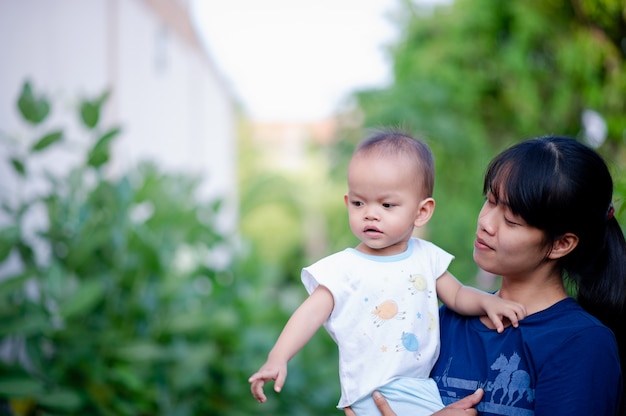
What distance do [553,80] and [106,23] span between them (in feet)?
10.5

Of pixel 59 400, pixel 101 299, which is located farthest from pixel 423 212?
pixel 101 299

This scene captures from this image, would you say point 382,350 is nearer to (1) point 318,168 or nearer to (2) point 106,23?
(2) point 106,23

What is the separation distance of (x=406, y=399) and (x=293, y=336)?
238 millimetres

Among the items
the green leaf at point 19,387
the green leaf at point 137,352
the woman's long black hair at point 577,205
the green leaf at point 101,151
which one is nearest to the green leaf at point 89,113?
the green leaf at point 101,151

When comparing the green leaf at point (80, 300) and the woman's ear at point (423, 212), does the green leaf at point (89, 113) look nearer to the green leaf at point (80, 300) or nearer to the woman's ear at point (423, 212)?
the green leaf at point (80, 300)

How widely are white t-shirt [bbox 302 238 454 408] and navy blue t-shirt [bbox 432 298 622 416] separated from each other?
0.27ft

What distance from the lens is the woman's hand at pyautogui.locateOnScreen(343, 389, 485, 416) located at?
51.7 inches

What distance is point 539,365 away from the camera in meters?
1.28

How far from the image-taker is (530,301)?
4.55ft

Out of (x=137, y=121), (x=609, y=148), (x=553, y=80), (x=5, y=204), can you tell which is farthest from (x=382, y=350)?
(x=137, y=121)

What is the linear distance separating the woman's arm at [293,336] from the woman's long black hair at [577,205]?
0.37 meters

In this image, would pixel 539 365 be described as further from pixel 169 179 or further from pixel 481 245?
pixel 169 179

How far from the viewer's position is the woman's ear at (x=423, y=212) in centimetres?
141

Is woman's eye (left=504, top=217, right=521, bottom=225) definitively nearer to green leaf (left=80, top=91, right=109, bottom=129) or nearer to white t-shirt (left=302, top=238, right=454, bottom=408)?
white t-shirt (left=302, top=238, right=454, bottom=408)
